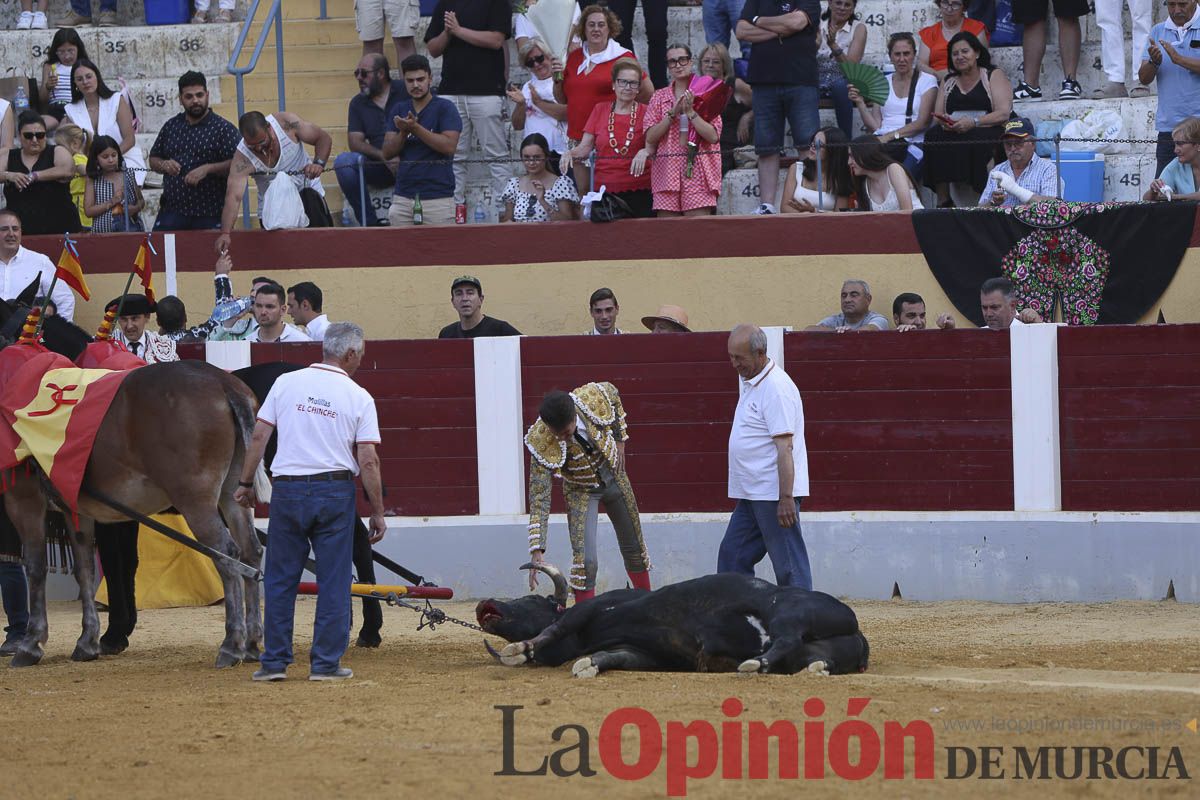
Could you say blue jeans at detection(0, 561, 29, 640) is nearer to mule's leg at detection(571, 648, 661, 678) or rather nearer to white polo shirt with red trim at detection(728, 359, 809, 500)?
mule's leg at detection(571, 648, 661, 678)

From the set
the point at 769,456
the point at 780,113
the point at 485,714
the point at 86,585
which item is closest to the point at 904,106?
the point at 780,113

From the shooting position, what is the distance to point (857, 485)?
11.0 meters

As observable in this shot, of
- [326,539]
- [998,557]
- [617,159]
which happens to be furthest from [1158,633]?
[617,159]

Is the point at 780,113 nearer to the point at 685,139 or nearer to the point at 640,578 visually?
the point at 685,139

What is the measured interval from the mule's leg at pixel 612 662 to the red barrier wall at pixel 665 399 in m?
3.73

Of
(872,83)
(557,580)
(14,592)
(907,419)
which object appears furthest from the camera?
(872,83)

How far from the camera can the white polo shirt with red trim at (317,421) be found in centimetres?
742

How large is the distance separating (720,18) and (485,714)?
825 cm

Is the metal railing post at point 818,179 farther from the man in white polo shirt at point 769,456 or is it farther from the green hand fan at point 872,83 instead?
the man in white polo shirt at point 769,456

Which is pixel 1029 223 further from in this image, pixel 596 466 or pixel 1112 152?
pixel 596 466

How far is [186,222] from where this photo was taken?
12758 mm

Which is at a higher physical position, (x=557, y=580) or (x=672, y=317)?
(x=672, y=317)

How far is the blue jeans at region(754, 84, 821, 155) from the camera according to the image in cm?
1233

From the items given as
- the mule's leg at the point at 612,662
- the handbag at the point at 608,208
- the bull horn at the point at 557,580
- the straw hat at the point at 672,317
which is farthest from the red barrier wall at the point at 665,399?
the mule's leg at the point at 612,662
